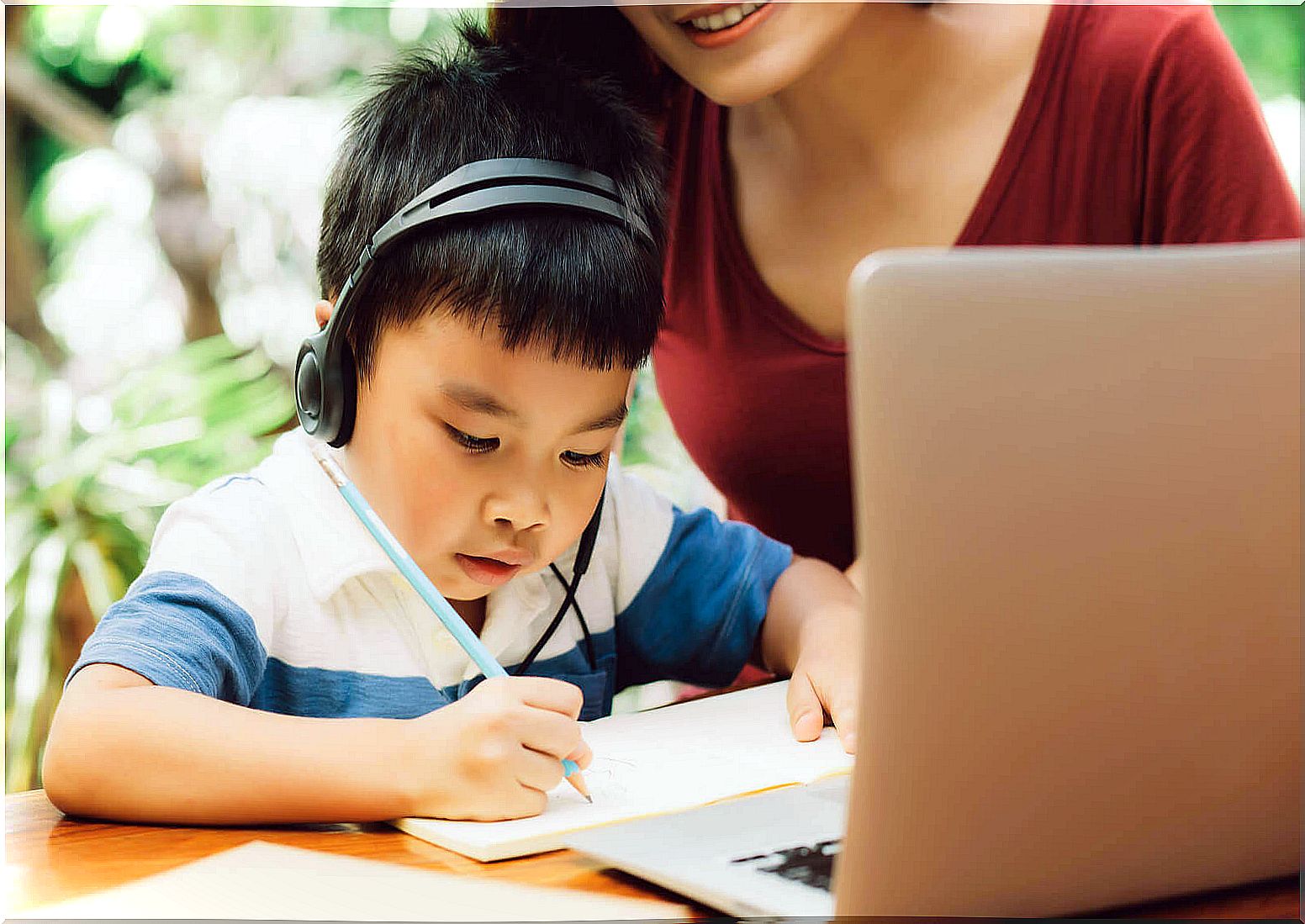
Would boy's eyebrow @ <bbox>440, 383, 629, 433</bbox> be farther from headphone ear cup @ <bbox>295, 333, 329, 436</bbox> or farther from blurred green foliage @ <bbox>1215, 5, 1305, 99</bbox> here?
blurred green foliage @ <bbox>1215, 5, 1305, 99</bbox>

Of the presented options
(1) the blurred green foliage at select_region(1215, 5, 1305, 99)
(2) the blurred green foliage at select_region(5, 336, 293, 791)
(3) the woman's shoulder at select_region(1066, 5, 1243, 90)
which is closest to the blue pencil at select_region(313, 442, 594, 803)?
(3) the woman's shoulder at select_region(1066, 5, 1243, 90)

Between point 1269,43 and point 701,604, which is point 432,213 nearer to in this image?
point 701,604

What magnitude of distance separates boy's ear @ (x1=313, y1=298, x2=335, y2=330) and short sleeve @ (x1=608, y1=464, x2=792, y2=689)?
289mm

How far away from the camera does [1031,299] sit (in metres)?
0.36

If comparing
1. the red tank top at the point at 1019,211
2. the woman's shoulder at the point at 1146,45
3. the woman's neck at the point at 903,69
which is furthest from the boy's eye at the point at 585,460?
the woman's shoulder at the point at 1146,45

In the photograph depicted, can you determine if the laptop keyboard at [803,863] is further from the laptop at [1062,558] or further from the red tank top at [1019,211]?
the red tank top at [1019,211]

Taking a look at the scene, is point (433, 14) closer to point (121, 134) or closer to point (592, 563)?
point (121, 134)

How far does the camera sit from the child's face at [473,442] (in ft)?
2.63

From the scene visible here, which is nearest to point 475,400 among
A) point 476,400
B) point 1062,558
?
point 476,400

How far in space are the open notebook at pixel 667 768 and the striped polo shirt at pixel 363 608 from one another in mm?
145

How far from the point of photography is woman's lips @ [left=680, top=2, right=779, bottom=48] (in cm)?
93

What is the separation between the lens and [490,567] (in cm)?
86

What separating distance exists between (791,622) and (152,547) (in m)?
0.49

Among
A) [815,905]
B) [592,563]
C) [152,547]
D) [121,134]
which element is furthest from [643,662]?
[121,134]
